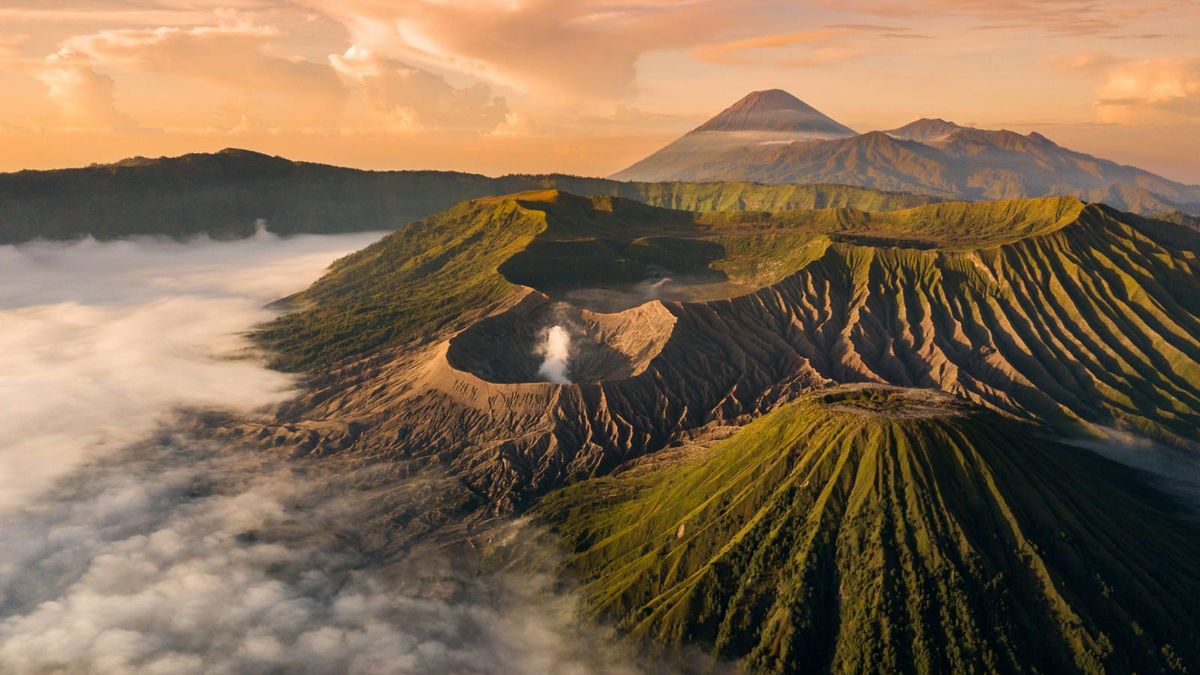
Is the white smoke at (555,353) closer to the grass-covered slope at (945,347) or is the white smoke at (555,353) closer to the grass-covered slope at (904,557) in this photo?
the grass-covered slope at (945,347)

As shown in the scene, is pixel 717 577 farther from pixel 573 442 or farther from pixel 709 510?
pixel 573 442

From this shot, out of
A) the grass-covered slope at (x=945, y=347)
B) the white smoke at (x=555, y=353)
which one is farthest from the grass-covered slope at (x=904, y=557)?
the white smoke at (x=555, y=353)

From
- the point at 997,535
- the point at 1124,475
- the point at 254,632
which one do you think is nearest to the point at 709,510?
the point at 997,535

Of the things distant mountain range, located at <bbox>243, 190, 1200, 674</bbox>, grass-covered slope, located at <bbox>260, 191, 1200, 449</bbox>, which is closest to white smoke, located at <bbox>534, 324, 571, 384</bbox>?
distant mountain range, located at <bbox>243, 190, 1200, 674</bbox>

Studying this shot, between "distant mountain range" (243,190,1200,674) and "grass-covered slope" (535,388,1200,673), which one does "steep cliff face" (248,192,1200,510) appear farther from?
"grass-covered slope" (535,388,1200,673)

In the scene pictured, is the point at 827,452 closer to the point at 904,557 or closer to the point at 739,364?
the point at 904,557

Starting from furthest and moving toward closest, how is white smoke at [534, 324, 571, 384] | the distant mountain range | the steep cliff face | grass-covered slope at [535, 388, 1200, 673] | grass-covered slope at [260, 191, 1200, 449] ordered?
white smoke at [534, 324, 571, 384] → grass-covered slope at [260, 191, 1200, 449] → the steep cliff face → the distant mountain range → grass-covered slope at [535, 388, 1200, 673]
